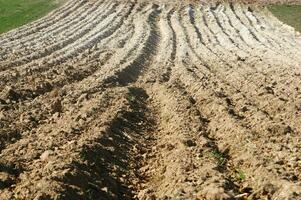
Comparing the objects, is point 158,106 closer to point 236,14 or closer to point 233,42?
point 233,42

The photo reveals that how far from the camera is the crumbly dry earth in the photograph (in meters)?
9.19

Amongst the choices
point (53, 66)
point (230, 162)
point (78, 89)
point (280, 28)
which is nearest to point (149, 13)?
point (280, 28)

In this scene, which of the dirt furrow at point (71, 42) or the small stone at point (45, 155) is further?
the dirt furrow at point (71, 42)

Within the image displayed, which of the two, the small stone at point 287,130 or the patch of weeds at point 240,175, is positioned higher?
the patch of weeds at point 240,175

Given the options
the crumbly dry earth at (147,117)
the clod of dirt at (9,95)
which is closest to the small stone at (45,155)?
the crumbly dry earth at (147,117)

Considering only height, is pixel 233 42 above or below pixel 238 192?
below

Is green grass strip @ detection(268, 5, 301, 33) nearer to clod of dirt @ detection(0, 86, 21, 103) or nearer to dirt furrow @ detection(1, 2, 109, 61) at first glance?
dirt furrow @ detection(1, 2, 109, 61)

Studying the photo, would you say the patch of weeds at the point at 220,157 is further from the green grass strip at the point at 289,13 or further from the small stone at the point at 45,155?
the green grass strip at the point at 289,13

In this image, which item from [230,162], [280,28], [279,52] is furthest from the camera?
[280,28]

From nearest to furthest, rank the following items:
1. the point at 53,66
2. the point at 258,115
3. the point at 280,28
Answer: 1. the point at 258,115
2. the point at 53,66
3. the point at 280,28

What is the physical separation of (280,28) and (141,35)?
8861 mm

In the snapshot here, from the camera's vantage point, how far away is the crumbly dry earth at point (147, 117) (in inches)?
362

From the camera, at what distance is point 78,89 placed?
51.1 ft

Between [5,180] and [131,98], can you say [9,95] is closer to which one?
[131,98]
